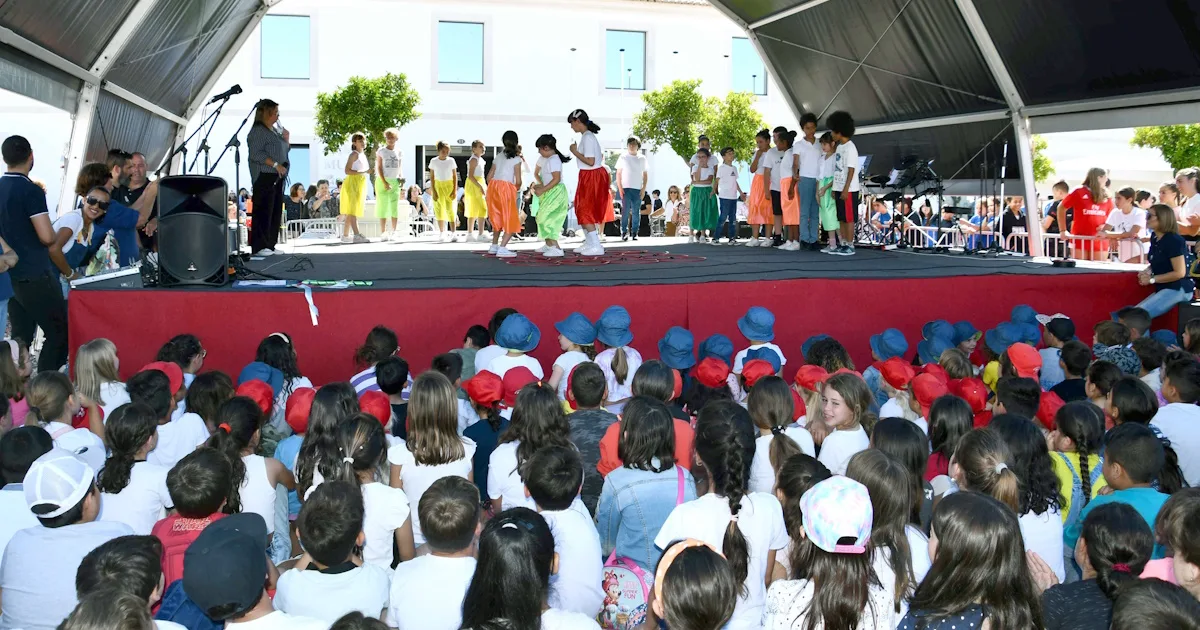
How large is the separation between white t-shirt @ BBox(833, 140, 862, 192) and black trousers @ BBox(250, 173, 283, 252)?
17.5 ft

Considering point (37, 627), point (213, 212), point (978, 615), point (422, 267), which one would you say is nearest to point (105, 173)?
point (213, 212)

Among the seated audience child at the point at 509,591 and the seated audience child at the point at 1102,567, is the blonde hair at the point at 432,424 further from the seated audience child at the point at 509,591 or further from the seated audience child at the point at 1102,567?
the seated audience child at the point at 1102,567

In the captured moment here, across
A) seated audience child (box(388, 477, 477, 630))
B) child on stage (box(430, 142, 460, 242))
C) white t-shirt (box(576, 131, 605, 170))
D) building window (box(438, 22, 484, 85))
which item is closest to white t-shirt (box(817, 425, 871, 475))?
seated audience child (box(388, 477, 477, 630))

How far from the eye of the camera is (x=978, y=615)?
221cm

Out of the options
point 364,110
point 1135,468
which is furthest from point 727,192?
point 1135,468

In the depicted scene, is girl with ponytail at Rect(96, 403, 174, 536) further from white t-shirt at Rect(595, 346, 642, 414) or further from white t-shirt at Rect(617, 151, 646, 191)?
white t-shirt at Rect(617, 151, 646, 191)

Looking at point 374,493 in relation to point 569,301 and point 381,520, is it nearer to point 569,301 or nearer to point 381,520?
point 381,520

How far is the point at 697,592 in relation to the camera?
2105 millimetres

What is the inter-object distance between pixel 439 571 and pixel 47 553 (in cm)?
103

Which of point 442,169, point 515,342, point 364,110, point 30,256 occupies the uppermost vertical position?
point 364,110

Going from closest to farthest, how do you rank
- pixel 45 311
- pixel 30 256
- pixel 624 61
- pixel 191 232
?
pixel 30 256 < pixel 45 311 < pixel 191 232 < pixel 624 61

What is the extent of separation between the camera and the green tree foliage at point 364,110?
2002 cm

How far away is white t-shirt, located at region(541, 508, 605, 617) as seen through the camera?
2867 mm

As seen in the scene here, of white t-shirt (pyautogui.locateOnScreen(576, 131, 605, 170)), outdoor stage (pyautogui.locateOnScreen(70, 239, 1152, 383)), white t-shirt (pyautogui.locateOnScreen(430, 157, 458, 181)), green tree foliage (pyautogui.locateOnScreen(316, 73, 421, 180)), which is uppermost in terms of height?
green tree foliage (pyautogui.locateOnScreen(316, 73, 421, 180))
